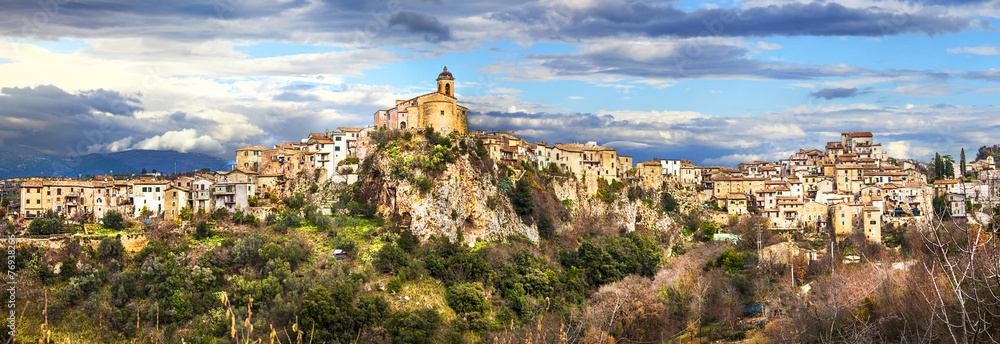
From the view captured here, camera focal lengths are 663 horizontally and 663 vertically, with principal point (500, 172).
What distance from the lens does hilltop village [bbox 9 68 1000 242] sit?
38781 mm

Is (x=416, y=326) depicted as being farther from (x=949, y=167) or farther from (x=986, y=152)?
(x=986, y=152)

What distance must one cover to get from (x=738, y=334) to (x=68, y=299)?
31.5m

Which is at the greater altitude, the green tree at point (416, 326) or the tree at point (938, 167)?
the tree at point (938, 167)

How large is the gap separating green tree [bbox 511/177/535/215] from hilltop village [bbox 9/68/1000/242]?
103 inches

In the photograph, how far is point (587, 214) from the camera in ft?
169

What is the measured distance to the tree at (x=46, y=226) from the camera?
3416cm

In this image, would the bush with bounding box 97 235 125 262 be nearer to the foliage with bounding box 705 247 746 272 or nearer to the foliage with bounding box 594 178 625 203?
the foliage with bounding box 594 178 625 203

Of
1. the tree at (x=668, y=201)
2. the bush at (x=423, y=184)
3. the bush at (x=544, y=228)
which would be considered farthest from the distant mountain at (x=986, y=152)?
the bush at (x=423, y=184)

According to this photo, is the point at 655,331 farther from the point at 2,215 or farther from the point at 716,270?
the point at 2,215

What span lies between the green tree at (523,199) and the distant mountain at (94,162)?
24794mm

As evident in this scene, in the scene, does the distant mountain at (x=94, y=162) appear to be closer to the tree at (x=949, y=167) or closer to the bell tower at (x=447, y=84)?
the bell tower at (x=447, y=84)

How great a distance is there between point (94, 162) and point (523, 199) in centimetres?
5512

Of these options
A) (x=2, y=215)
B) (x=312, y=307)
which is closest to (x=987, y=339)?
(x=312, y=307)

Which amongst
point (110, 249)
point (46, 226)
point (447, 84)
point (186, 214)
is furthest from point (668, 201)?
point (46, 226)
